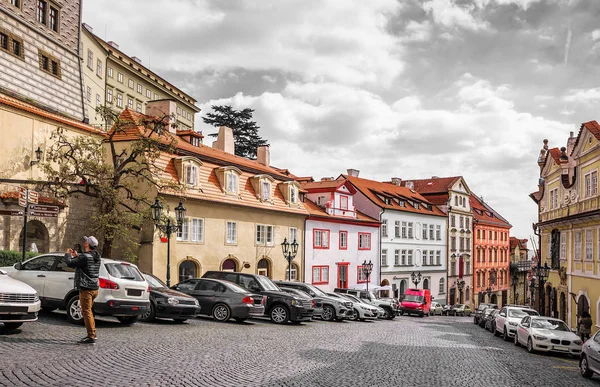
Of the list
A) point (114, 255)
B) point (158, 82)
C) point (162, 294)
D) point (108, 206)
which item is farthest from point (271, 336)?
point (158, 82)

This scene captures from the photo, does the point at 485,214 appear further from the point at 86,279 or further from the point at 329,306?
the point at 86,279

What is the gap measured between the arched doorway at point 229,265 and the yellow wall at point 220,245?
1.17 ft

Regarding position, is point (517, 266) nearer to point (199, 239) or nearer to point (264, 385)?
point (199, 239)

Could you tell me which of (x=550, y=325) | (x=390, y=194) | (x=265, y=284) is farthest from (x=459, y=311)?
(x=265, y=284)

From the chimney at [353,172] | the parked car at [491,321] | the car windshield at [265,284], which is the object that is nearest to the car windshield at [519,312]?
the parked car at [491,321]

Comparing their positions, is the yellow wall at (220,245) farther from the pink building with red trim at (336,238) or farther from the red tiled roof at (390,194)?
the red tiled roof at (390,194)

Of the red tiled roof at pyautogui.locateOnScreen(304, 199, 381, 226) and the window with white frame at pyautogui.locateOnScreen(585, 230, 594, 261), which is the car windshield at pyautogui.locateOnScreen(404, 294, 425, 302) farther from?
the window with white frame at pyautogui.locateOnScreen(585, 230, 594, 261)

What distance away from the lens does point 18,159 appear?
87.6 feet

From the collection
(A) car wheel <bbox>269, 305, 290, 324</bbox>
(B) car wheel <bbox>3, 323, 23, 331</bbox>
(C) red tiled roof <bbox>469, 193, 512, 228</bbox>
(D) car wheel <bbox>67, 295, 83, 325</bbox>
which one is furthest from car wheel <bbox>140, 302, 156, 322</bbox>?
(C) red tiled roof <bbox>469, 193, 512, 228</bbox>

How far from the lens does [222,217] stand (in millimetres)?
34406

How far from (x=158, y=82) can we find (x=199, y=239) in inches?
1971

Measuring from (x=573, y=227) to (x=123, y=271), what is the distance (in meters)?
30.5

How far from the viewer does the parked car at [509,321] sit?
981 inches

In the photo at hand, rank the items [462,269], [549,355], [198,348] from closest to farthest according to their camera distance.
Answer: [198,348] → [549,355] → [462,269]
